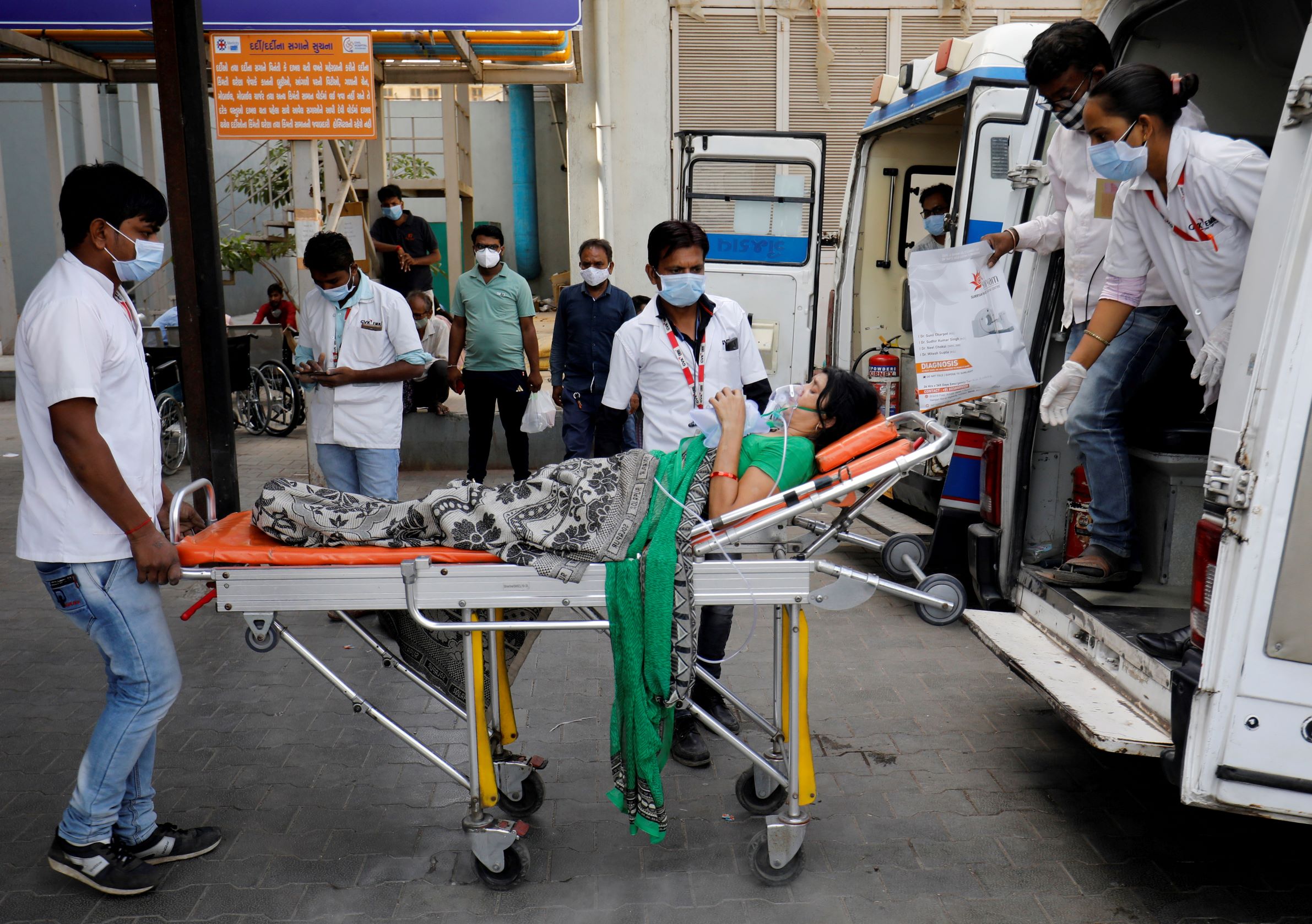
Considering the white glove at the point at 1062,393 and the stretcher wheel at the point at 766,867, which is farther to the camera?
the white glove at the point at 1062,393

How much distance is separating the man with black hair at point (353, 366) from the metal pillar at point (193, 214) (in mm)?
391

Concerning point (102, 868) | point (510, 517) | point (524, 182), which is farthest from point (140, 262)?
point (524, 182)

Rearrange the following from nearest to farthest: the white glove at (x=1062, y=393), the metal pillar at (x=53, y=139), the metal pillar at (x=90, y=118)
A: the white glove at (x=1062, y=393) → the metal pillar at (x=53, y=139) → the metal pillar at (x=90, y=118)

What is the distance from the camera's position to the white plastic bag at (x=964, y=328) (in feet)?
12.8

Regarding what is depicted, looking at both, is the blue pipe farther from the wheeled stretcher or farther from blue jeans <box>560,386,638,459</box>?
the wheeled stretcher

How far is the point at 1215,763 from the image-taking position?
8.13ft

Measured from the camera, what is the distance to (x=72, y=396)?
8.54 feet

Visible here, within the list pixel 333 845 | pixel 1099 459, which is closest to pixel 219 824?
pixel 333 845

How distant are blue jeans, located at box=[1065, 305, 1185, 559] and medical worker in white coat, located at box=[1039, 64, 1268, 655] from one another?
256 mm

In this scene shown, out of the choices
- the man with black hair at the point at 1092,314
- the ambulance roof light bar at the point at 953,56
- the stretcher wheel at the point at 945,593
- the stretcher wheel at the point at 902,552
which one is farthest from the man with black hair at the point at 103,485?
the ambulance roof light bar at the point at 953,56

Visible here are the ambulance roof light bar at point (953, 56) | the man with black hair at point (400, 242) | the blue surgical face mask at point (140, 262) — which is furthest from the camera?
the man with black hair at point (400, 242)

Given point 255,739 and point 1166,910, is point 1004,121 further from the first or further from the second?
point 255,739

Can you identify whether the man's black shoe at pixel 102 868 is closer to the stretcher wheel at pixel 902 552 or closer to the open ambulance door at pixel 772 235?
the stretcher wheel at pixel 902 552

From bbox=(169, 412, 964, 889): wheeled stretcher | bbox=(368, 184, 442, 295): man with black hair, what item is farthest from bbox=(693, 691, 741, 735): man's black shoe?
bbox=(368, 184, 442, 295): man with black hair
